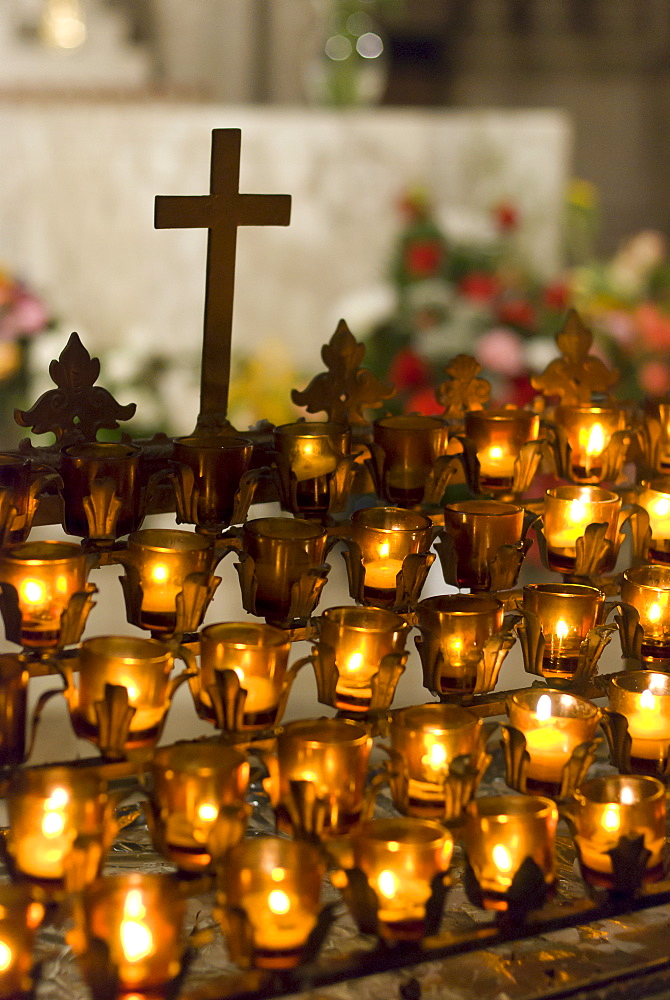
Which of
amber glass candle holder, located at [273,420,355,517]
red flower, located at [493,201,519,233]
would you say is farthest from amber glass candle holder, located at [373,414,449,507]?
red flower, located at [493,201,519,233]

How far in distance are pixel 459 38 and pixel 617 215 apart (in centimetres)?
107

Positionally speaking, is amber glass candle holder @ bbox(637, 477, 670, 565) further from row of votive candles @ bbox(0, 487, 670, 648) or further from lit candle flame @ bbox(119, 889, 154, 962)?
lit candle flame @ bbox(119, 889, 154, 962)

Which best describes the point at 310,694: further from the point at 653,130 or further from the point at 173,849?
the point at 653,130

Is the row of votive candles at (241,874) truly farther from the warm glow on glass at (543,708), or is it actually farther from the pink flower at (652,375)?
the pink flower at (652,375)

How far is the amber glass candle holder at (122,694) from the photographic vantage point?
729mm

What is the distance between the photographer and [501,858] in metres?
0.72

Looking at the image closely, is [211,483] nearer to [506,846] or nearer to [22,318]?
[506,846]

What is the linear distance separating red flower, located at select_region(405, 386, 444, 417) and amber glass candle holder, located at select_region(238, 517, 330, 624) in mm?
1500

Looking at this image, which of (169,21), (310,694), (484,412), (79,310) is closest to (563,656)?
(484,412)

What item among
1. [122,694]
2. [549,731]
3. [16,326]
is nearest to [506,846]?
[549,731]

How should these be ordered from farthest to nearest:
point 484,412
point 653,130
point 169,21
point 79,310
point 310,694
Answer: point 653,130
point 169,21
point 79,310
point 310,694
point 484,412

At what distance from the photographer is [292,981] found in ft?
2.15

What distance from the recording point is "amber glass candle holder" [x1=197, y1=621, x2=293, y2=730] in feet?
2.53

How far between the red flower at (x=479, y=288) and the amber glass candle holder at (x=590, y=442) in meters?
1.67
